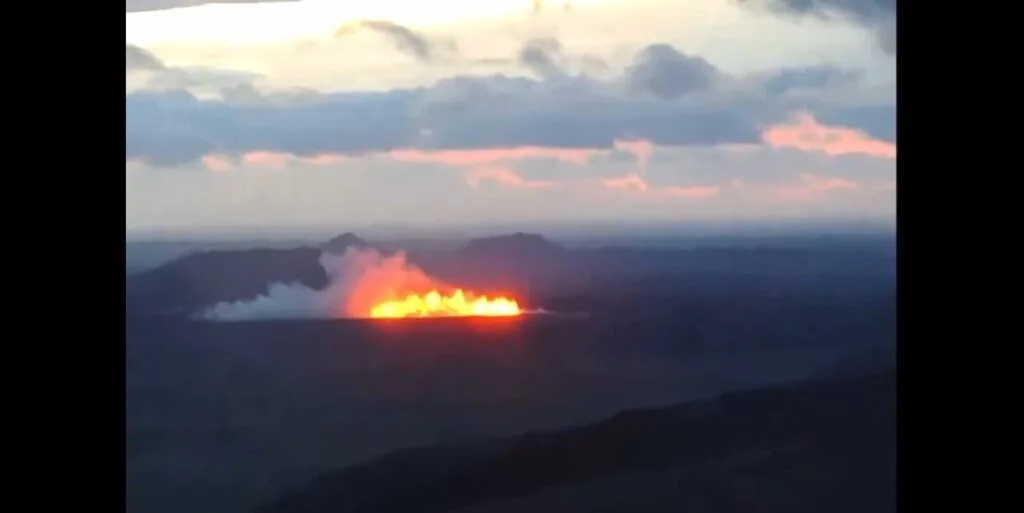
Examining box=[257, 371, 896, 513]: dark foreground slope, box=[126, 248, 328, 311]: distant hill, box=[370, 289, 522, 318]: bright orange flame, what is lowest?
box=[257, 371, 896, 513]: dark foreground slope

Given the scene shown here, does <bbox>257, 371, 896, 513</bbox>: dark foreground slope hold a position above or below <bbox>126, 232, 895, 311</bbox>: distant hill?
below

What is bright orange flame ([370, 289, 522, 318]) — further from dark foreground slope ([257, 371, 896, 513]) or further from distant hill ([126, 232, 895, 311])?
dark foreground slope ([257, 371, 896, 513])

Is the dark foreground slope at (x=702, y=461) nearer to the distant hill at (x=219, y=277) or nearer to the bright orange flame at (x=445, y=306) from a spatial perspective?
the bright orange flame at (x=445, y=306)

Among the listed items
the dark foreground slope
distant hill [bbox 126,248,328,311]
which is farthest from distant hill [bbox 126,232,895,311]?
the dark foreground slope

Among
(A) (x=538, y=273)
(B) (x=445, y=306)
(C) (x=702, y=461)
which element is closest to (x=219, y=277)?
(B) (x=445, y=306)

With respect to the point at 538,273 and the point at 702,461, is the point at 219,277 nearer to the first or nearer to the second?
the point at 538,273
